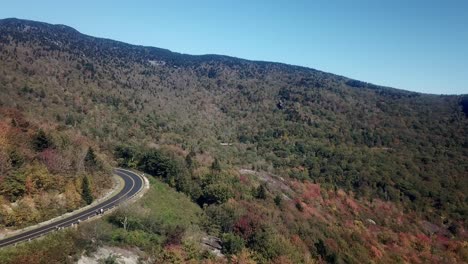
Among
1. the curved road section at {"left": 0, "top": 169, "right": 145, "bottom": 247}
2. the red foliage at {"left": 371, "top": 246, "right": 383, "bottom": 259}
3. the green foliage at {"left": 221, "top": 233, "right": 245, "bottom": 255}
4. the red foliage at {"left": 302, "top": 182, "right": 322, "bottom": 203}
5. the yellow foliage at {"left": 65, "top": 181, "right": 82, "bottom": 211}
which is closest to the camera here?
the curved road section at {"left": 0, "top": 169, "right": 145, "bottom": 247}

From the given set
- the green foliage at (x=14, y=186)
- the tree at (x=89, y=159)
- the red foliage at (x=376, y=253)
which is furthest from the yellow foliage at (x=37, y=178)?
the red foliage at (x=376, y=253)

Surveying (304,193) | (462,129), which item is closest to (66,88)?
(304,193)

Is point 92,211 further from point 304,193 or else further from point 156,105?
point 156,105

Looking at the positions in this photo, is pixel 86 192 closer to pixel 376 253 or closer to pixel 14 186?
pixel 14 186

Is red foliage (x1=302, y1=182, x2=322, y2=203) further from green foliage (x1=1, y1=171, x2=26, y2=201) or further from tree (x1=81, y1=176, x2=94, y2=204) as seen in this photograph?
green foliage (x1=1, y1=171, x2=26, y2=201)

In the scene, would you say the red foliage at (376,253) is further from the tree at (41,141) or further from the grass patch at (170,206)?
the tree at (41,141)

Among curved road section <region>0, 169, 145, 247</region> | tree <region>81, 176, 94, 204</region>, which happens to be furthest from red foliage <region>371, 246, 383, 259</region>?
tree <region>81, 176, 94, 204</region>
